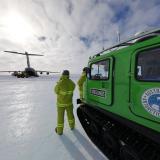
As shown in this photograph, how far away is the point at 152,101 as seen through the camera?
7.91 feet

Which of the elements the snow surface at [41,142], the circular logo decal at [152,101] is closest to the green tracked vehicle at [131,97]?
the circular logo decal at [152,101]

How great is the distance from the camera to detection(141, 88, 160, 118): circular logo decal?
2.35 meters

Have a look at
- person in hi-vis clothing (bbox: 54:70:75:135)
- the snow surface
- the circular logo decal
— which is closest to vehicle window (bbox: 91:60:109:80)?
person in hi-vis clothing (bbox: 54:70:75:135)

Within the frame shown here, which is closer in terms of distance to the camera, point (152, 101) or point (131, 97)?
point (152, 101)

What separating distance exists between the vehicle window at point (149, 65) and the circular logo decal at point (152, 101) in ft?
0.62

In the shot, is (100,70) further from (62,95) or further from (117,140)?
(117,140)

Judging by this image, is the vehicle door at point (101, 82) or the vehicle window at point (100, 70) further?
the vehicle window at point (100, 70)

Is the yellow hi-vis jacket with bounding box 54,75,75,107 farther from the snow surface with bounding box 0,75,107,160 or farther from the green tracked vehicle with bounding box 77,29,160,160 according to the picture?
the green tracked vehicle with bounding box 77,29,160,160

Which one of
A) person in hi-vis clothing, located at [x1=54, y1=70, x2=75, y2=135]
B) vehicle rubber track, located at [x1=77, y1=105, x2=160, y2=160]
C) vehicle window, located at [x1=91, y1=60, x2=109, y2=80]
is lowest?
vehicle rubber track, located at [x1=77, y1=105, x2=160, y2=160]

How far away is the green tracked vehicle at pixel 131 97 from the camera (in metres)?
2.46

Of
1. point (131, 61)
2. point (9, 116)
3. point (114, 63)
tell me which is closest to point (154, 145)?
point (131, 61)

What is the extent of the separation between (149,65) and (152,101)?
56cm

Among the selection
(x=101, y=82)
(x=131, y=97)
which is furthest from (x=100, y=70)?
(x=131, y=97)

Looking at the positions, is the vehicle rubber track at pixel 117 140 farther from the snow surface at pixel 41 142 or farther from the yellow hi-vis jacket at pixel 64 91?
the yellow hi-vis jacket at pixel 64 91
